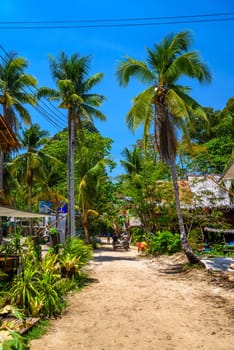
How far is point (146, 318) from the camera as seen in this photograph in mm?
6133

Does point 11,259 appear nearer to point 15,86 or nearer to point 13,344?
point 13,344

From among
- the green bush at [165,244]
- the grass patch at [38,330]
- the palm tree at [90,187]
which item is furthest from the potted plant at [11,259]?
the palm tree at [90,187]

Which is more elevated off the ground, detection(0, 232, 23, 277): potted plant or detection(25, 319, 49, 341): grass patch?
detection(0, 232, 23, 277): potted plant

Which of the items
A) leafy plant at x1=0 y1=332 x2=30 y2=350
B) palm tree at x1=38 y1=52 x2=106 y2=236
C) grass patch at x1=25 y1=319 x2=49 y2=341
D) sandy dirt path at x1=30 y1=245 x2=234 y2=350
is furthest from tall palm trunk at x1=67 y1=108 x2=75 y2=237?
leafy plant at x1=0 y1=332 x2=30 y2=350

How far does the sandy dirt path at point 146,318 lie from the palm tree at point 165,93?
4310 millimetres

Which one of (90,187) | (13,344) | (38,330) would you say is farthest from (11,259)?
(90,187)

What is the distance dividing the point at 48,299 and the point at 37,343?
159 centimetres

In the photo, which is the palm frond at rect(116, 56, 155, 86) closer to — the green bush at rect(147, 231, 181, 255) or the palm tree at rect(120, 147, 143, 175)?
the green bush at rect(147, 231, 181, 255)

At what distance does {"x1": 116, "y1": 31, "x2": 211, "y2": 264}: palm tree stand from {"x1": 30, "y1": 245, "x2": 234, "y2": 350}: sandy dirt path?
4310 millimetres

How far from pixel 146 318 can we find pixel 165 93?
9.64 metres

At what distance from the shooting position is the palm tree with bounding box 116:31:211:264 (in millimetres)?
13008

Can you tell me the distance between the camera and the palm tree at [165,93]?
13008 mm

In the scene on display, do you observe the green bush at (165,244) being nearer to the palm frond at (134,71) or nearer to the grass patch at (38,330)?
the palm frond at (134,71)

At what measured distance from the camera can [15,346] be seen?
347 centimetres
